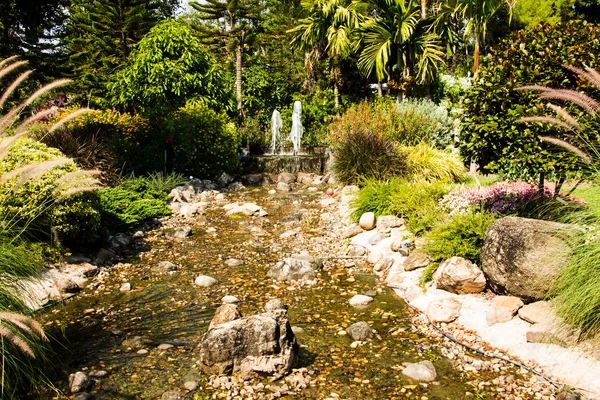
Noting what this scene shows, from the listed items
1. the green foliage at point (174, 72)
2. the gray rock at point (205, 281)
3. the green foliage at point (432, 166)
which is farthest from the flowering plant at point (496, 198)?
the green foliage at point (174, 72)

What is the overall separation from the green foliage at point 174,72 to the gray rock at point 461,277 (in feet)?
41.6

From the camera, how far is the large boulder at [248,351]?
3.82 m

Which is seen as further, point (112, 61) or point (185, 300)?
point (112, 61)

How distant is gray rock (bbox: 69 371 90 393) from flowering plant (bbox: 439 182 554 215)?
492 centimetres

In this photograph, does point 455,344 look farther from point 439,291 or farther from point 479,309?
point 439,291

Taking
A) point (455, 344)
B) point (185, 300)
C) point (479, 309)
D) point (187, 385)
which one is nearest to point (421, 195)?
point (479, 309)

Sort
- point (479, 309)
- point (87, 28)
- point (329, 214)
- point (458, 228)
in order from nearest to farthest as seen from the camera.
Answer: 1. point (479, 309)
2. point (458, 228)
3. point (329, 214)
4. point (87, 28)

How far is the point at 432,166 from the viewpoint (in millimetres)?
10500

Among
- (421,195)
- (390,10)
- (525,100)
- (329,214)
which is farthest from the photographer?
(390,10)

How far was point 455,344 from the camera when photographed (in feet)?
14.5

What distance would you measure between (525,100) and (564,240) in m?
1.77

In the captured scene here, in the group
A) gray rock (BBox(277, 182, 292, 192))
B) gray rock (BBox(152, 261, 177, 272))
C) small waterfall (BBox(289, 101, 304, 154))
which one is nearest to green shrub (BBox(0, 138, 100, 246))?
gray rock (BBox(152, 261, 177, 272))

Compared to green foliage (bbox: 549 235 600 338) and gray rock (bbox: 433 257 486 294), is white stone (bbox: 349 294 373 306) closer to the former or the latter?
gray rock (bbox: 433 257 486 294)

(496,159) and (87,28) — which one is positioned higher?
(87,28)
